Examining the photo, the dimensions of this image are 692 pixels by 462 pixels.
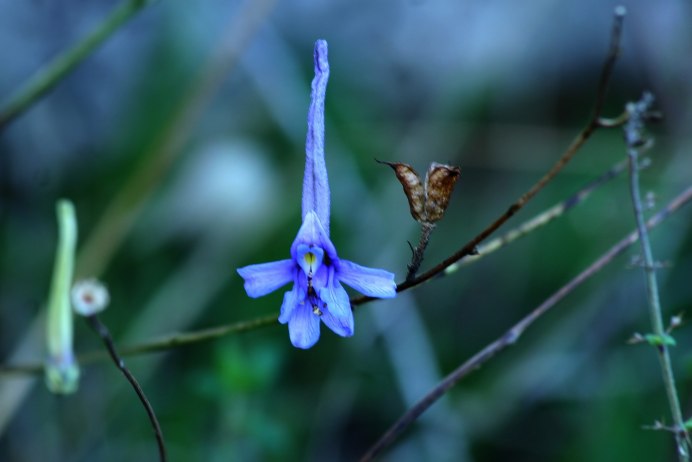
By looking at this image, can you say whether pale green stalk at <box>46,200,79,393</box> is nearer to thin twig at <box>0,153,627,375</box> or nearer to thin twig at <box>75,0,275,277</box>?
thin twig at <box>0,153,627,375</box>

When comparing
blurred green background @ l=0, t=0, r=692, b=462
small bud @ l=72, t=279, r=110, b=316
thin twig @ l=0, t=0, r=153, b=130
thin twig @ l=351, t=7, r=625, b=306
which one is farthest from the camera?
blurred green background @ l=0, t=0, r=692, b=462

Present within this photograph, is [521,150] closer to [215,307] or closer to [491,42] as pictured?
[491,42]

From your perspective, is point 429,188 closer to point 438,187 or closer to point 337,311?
point 438,187

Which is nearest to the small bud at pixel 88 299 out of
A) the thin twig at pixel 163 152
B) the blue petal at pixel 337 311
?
the blue petal at pixel 337 311

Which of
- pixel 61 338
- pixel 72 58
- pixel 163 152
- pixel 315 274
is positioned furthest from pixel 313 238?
pixel 163 152

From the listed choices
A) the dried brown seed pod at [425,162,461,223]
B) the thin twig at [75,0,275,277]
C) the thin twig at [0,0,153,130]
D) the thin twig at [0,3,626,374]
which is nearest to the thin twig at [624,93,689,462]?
the thin twig at [0,3,626,374]
